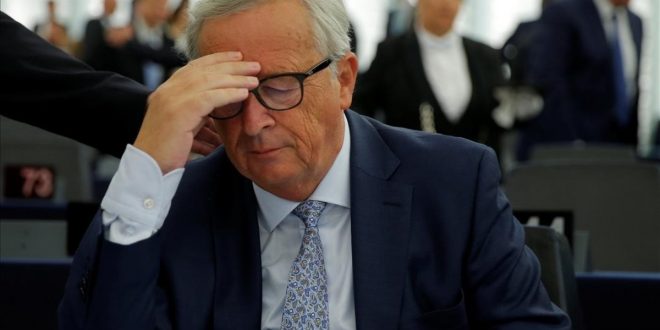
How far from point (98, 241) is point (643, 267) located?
256cm

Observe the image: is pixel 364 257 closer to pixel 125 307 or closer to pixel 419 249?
pixel 419 249

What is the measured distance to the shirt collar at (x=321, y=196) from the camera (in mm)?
2383

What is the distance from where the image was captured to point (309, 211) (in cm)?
238

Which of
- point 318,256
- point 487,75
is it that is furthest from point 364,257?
point 487,75

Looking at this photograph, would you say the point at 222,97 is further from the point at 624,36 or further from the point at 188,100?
the point at 624,36

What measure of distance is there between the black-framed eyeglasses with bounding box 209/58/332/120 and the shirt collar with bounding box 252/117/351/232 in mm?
233

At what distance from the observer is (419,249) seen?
2.33 m

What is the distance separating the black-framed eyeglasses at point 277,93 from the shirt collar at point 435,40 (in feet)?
13.9

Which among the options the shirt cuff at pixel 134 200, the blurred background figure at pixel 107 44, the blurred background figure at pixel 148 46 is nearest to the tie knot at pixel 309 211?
the shirt cuff at pixel 134 200

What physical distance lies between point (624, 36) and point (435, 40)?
2115 mm

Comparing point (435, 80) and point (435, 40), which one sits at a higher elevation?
point (435, 40)

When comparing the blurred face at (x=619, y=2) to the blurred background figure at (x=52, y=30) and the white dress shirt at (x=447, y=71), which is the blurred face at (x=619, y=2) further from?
the blurred background figure at (x=52, y=30)

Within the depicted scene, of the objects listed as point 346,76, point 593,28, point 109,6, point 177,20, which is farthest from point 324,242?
point 109,6

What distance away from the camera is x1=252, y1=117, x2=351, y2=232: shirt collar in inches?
93.8
